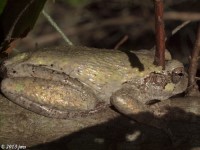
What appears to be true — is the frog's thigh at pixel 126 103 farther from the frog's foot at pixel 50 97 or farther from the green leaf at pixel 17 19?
the green leaf at pixel 17 19

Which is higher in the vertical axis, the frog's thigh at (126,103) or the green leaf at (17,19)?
the green leaf at (17,19)

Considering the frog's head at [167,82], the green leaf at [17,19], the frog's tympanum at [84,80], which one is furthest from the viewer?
A: the frog's head at [167,82]

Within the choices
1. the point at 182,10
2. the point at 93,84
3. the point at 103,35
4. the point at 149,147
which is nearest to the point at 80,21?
the point at 103,35

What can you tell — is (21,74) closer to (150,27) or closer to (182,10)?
(182,10)

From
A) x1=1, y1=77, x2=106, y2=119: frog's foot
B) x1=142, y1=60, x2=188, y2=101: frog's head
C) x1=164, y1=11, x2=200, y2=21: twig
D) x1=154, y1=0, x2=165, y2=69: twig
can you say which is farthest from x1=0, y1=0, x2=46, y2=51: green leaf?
x1=164, y1=11, x2=200, y2=21: twig

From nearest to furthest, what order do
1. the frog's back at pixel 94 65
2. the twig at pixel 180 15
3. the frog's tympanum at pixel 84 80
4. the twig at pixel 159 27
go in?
1. the twig at pixel 159 27
2. the frog's tympanum at pixel 84 80
3. the frog's back at pixel 94 65
4. the twig at pixel 180 15

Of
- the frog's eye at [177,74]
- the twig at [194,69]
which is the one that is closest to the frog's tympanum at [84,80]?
the frog's eye at [177,74]

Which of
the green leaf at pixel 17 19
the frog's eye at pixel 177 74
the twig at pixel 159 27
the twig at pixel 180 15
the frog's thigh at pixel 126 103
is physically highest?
the twig at pixel 159 27

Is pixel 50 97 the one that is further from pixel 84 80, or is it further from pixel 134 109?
pixel 134 109
